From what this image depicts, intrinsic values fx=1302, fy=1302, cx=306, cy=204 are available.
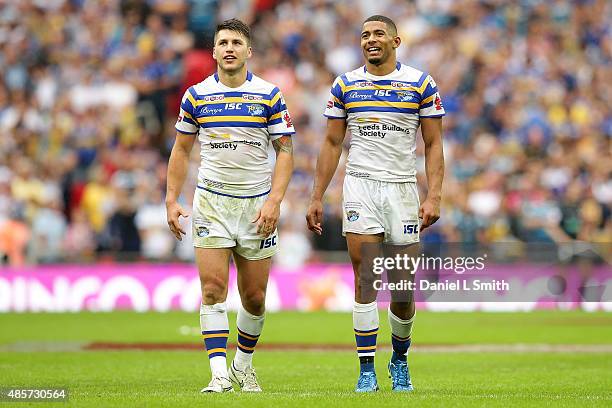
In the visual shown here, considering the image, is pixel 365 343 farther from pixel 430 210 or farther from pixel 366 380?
pixel 430 210

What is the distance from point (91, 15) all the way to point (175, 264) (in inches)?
320

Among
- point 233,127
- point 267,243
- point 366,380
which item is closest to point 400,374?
point 366,380

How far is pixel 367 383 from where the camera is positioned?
10.6 metres

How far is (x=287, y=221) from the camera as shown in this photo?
83.3 feet

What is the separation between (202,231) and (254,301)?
78 centimetres

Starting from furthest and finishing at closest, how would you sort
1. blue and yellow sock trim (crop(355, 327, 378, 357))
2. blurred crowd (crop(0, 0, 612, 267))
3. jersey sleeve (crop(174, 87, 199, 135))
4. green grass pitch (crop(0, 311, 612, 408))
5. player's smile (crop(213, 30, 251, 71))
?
1. blurred crowd (crop(0, 0, 612, 267))
2. jersey sleeve (crop(174, 87, 199, 135))
3. player's smile (crop(213, 30, 251, 71))
4. blue and yellow sock trim (crop(355, 327, 378, 357))
5. green grass pitch (crop(0, 311, 612, 408))

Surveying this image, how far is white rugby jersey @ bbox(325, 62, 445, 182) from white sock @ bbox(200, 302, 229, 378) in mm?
1616

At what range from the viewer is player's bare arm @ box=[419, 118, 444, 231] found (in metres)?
10.6

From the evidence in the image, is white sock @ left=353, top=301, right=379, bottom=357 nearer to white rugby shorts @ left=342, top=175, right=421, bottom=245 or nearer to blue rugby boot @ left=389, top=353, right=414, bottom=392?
blue rugby boot @ left=389, top=353, right=414, bottom=392

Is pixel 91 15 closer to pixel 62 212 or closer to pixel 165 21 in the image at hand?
pixel 165 21


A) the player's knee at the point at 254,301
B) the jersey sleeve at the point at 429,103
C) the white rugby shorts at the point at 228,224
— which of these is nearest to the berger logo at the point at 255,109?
the white rugby shorts at the point at 228,224

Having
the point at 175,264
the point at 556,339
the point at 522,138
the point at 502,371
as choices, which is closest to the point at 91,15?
the point at 175,264

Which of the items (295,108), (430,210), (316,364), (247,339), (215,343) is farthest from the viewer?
(295,108)

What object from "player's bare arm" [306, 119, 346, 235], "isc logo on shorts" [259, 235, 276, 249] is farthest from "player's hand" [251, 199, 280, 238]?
"player's bare arm" [306, 119, 346, 235]
